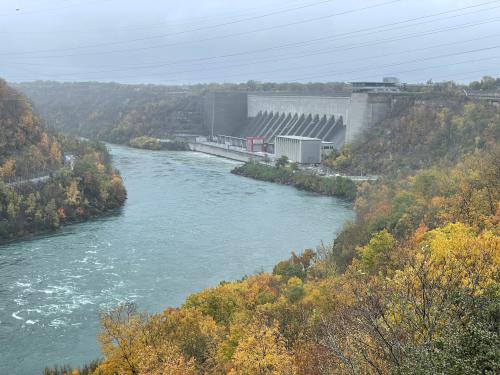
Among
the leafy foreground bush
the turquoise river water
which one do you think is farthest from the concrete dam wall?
the leafy foreground bush

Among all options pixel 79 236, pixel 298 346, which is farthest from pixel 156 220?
pixel 298 346

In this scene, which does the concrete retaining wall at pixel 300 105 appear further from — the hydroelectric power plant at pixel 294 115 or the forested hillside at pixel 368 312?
the forested hillside at pixel 368 312

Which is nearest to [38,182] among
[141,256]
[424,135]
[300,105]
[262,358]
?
[141,256]

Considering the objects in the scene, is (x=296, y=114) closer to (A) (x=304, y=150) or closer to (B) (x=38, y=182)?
(A) (x=304, y=150)

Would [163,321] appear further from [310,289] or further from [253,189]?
[253,189]

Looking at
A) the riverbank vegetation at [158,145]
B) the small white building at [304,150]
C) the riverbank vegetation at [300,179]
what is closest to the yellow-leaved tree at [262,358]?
the riverbank vegetation at [300,179]

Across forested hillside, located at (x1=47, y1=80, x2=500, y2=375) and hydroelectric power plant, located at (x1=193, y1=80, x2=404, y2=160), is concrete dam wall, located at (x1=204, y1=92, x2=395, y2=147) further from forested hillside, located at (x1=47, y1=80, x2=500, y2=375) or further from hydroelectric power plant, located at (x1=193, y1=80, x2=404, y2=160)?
forested hillside, located at (x1=47, y1=80, x2=500, y2=375)
